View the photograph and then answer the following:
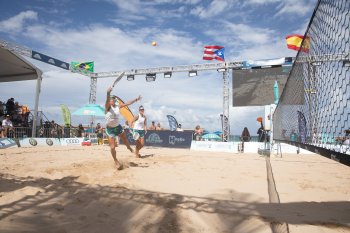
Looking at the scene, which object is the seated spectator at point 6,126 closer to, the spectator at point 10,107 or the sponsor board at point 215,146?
the spectator at point 10,107

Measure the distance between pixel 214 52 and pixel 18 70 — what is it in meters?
12.5

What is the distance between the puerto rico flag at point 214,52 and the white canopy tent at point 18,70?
10830 millimetres

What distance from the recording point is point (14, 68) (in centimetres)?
1555

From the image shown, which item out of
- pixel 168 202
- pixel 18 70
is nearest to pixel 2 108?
pixel 18 70

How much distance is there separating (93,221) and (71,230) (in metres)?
0.30

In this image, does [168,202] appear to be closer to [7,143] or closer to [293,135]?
[293,135]

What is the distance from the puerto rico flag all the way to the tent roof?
35.8 ft

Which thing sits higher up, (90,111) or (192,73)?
(192,73)

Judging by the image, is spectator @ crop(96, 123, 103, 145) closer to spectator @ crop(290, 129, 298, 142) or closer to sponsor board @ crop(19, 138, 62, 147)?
sponsor board @ crop(19, 138, 62, 147)

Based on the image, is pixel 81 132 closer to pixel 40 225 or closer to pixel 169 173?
pixel 169 173

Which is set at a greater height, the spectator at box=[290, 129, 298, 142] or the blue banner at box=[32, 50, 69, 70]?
the blue banner at box=[32, 50, 69, 70]

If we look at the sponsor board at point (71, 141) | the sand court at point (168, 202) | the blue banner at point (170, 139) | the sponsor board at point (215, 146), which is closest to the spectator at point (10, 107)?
the sponsor board at point (71, 141)

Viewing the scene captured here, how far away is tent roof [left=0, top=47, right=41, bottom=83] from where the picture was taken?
46.5 ft

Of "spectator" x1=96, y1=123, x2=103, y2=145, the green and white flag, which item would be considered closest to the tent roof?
the green and white flag
